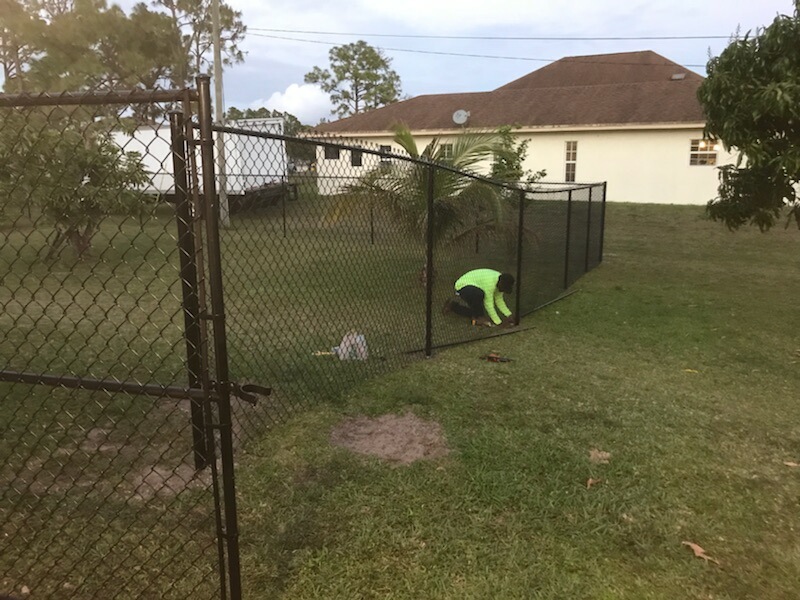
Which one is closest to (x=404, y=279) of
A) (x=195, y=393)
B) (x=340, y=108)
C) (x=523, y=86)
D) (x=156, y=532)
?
(x=156, y=532)

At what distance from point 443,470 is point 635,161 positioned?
2051 centimetres

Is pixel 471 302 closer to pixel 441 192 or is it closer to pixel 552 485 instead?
pixel 441 192

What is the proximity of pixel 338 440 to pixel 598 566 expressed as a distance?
6.00 ft

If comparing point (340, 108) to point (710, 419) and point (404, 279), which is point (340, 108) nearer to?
point (404, 279)

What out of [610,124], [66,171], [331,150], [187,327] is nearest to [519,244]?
[331,150]

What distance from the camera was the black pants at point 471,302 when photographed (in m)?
7.14

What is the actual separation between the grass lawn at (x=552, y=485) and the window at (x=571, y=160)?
56.1 ft

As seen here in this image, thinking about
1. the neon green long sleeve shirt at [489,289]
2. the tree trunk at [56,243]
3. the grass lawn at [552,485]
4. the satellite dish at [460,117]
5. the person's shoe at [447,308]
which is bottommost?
the grass lawn at [552,485]

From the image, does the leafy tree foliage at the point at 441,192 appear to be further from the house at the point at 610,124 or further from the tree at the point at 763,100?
the house at the point at 610,124

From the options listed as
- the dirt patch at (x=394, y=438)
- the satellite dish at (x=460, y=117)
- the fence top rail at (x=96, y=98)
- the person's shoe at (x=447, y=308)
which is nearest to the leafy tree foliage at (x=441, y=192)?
the person's shoe at (x=447, y=308)

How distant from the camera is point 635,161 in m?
21.4

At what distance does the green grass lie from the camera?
104 inches

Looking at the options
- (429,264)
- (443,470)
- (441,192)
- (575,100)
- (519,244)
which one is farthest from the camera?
(575,100)

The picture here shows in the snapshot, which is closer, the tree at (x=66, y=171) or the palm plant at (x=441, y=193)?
the tree at (x=66, y=171)
